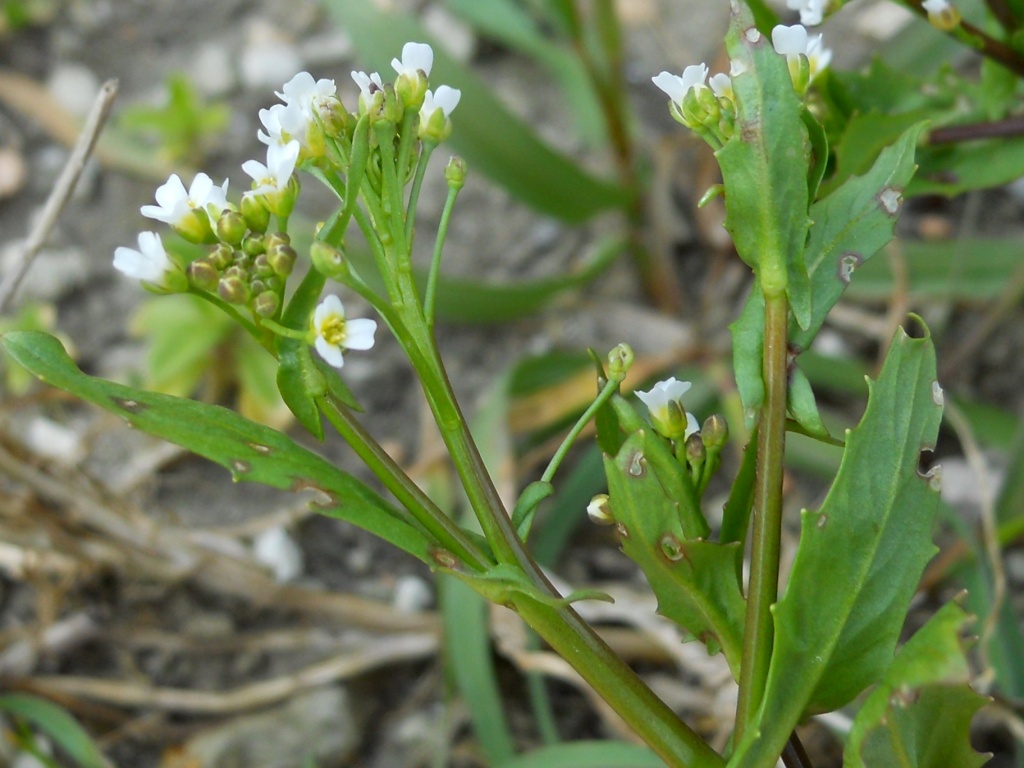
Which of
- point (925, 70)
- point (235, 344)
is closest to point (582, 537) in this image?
point (235, 344)

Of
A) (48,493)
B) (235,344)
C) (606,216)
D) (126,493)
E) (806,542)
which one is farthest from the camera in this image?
(606,216)

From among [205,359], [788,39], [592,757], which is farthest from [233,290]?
[205,359]

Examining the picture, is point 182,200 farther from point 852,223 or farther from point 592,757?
point 592,757

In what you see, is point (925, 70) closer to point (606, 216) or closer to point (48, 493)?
point (606, 216)

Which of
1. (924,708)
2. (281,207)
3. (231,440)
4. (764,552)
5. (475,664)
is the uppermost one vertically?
(281,207)

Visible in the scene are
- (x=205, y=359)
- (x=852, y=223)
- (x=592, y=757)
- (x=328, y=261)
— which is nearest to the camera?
(x=328, y=261)

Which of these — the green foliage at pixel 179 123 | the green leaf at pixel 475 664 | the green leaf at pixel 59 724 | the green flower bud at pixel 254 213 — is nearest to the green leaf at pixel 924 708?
the green flower bud at pixel 254 213
